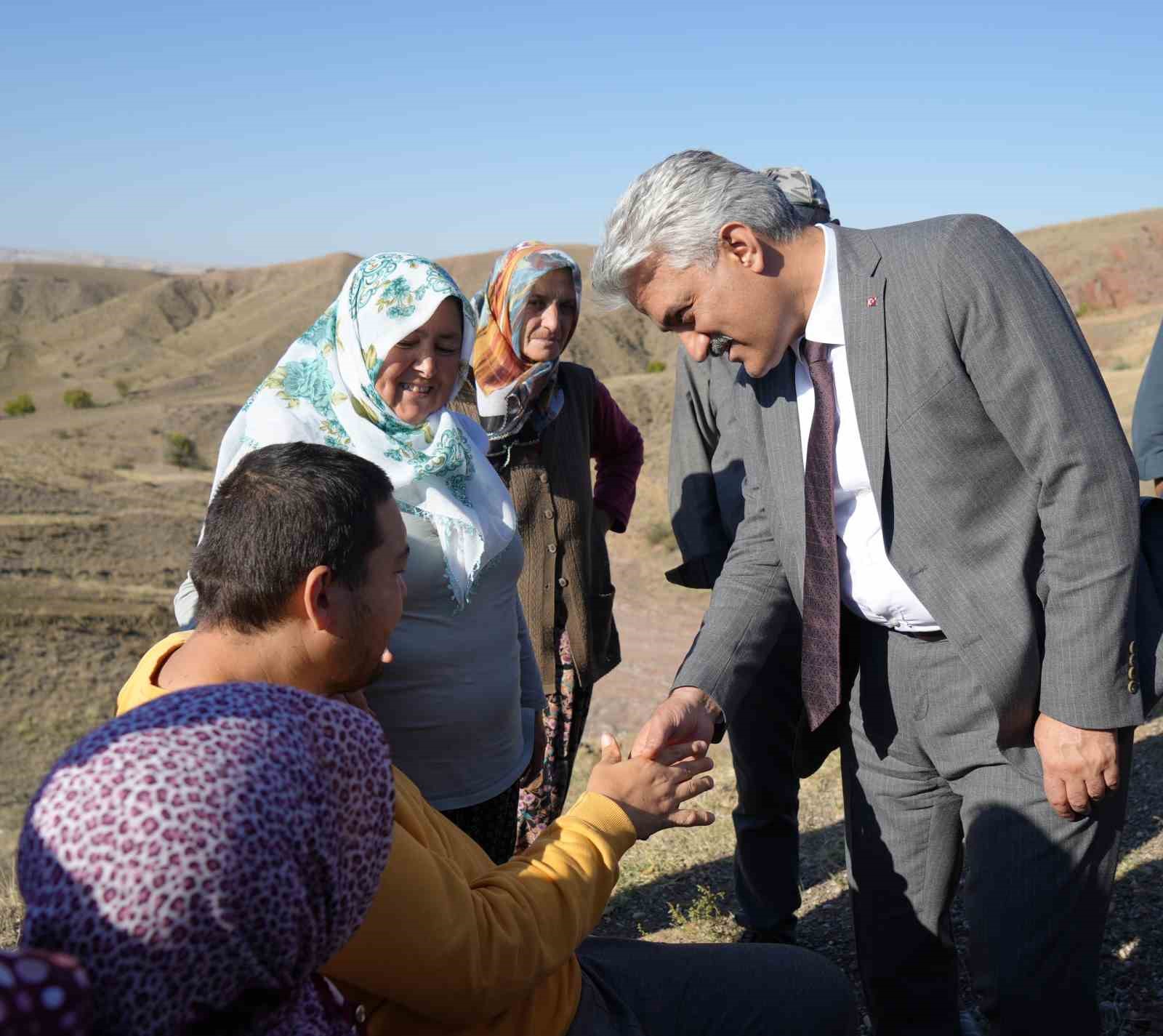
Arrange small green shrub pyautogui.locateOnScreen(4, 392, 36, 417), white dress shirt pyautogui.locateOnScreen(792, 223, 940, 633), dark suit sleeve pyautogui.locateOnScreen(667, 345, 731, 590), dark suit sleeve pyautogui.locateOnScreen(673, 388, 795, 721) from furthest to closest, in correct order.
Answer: small green shrub pyautogui.locateOnScreen(4, 392, 36, 417) < dark suit sleeve pyautogui.locateOnScreen(667, 345, 731, 590) < dark suit sleeve pyautogui.locateOnScreen(673, 388, 795, 721) < white dress shirt pyautogui.locateOnScreen(792, 223, 940, 633)

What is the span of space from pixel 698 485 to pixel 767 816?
121cm

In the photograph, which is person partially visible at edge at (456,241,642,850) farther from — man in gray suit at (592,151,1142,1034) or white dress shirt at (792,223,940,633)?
white dress shirt at (792,223,940,633)

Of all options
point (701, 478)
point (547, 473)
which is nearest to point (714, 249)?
point (547, 473)

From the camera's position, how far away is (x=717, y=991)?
1.93 m

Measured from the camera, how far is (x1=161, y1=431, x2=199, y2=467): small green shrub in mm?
23406

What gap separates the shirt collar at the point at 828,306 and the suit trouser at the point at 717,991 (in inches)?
46.6

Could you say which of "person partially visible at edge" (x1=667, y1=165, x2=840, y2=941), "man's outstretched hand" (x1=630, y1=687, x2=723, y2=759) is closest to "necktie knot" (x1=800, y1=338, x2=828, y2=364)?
"man's outstretched hand" (x1=630, y1=687, x2=723, y2=759)

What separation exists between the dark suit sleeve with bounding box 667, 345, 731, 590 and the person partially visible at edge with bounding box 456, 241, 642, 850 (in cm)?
38

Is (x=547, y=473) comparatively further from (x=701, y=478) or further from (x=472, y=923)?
(x=472, y=923)

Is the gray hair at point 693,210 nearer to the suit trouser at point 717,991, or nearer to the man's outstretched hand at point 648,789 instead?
the man's outstretched hand at point 648,789

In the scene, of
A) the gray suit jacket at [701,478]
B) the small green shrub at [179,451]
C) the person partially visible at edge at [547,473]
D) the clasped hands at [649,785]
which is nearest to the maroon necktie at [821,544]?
the clasped hands at [649,785]

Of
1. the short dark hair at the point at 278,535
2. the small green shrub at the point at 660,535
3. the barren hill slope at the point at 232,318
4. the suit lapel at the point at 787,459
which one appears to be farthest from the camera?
the barren hill slope at the point at 232,318

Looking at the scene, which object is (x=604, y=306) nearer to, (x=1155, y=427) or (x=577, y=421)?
(x=577, y=421)

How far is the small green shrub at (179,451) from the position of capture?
2341 cm
